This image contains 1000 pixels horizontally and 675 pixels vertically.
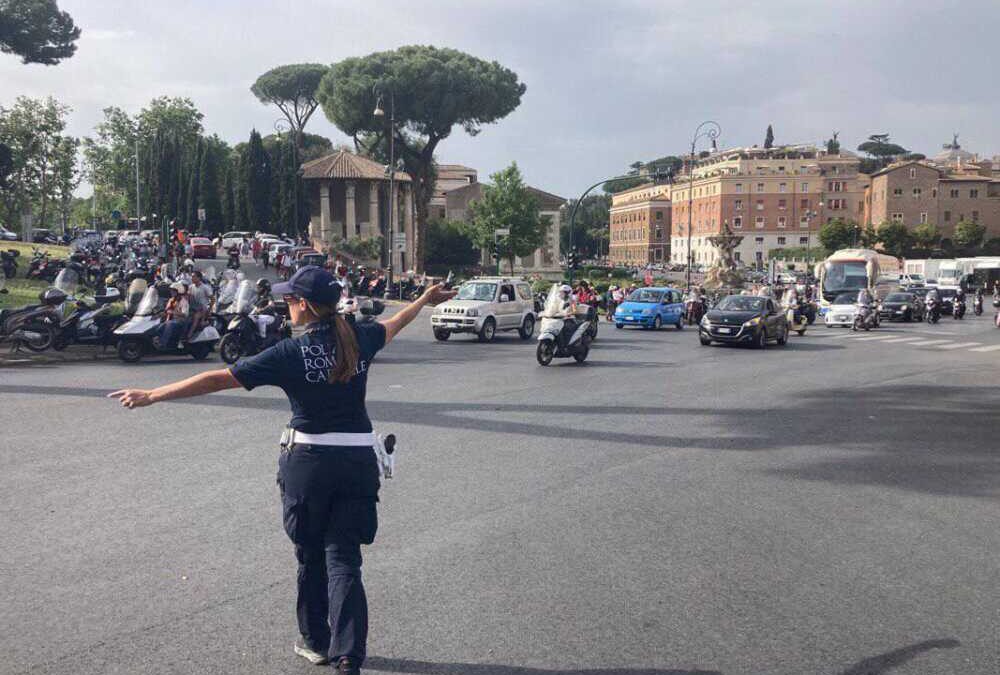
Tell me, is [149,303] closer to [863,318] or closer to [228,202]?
[863,318]

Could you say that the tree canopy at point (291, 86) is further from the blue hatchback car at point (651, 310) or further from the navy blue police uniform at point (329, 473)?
the navy blue police uniform at point (329, 473)

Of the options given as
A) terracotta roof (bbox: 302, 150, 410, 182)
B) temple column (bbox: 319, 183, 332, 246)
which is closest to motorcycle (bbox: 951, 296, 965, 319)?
terracotta roof (bbox: 302, 150, 410, 182)

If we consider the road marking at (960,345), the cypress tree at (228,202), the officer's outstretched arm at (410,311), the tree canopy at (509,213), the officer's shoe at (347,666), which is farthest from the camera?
the cypress tree at (228,202)

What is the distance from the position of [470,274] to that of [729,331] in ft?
178

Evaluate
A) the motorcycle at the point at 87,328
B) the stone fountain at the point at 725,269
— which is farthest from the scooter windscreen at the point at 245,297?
the stone fountain at the point at 725,269

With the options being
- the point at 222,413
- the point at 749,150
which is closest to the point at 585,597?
the point at 222,413

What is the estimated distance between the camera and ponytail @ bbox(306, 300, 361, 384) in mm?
3875

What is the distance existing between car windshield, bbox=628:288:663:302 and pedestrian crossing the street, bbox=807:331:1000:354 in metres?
5.12

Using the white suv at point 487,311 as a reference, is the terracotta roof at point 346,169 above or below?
above

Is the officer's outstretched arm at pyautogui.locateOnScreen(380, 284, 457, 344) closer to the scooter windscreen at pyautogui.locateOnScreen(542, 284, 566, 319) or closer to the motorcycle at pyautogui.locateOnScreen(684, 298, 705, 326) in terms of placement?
the scooter windscreen at pyautogui.locateOnScreen(542, 284, 566, 319)

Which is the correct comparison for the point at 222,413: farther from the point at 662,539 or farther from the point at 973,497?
the point at 973,497

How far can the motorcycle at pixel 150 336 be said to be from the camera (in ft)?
55.3

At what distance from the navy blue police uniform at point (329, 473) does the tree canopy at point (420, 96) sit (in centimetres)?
6041

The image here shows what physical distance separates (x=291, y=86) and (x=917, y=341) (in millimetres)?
74343
